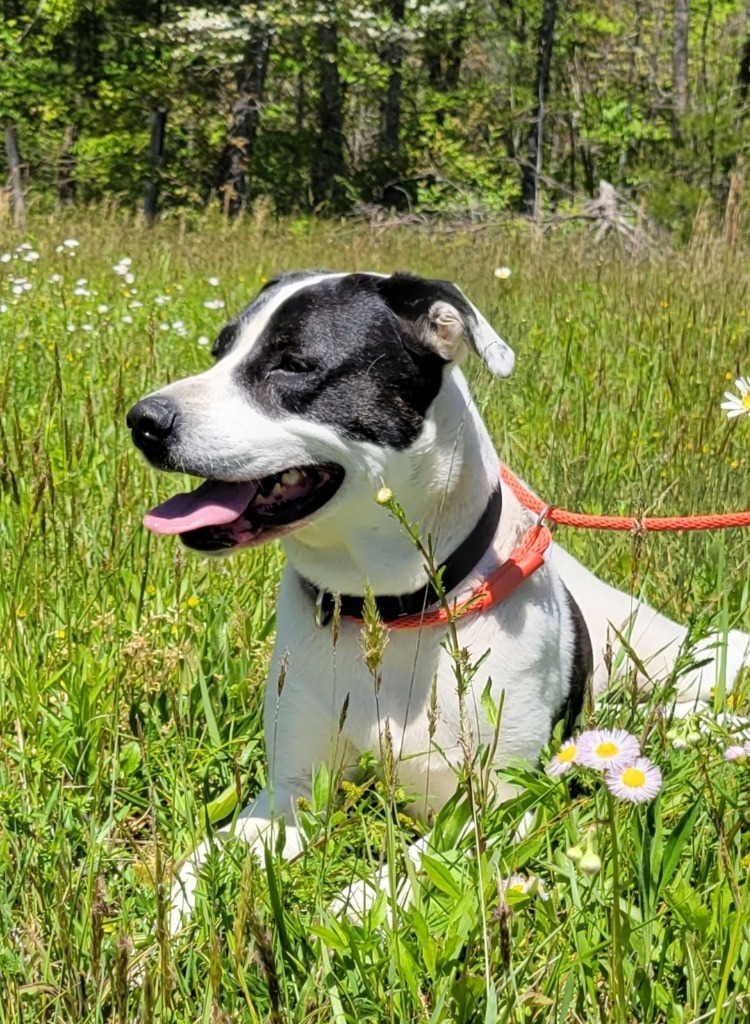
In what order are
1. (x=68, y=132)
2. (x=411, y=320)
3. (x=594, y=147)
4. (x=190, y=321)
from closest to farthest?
(x=411, y=320)
(x=190, y=321)
(x=68, y=132)
(x=594, y=147)

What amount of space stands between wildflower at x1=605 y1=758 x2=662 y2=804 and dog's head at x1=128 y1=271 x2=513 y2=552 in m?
1.16

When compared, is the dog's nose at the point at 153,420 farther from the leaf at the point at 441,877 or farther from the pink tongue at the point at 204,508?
the leaf at the point at 441,877

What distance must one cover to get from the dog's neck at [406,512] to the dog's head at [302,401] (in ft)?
0.13

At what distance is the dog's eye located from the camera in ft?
7.34

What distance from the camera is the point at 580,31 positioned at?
24000 mm

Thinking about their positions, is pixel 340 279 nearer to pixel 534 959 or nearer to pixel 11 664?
pixel 11 664

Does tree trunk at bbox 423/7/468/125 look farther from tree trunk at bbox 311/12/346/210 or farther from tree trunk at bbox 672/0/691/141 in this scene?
tree trunk at bbox 672/0/691/141

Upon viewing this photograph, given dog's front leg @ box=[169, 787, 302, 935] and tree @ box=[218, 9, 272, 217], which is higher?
dog's front leg @ box=[169, 787, 302, 935]

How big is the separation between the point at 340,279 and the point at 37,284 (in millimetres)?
3883

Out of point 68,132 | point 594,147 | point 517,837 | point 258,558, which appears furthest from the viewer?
point 594,147

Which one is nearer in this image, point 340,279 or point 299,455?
point 299,455

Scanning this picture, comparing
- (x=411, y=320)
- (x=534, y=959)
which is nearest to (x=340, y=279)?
(x=411, y=320)

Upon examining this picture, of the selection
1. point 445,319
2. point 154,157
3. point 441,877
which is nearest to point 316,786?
point 441,877

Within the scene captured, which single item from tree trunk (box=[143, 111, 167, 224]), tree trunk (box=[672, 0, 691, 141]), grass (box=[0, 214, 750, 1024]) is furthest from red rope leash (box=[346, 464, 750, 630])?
tree trunk (box=[672, 0, 691, 141])
